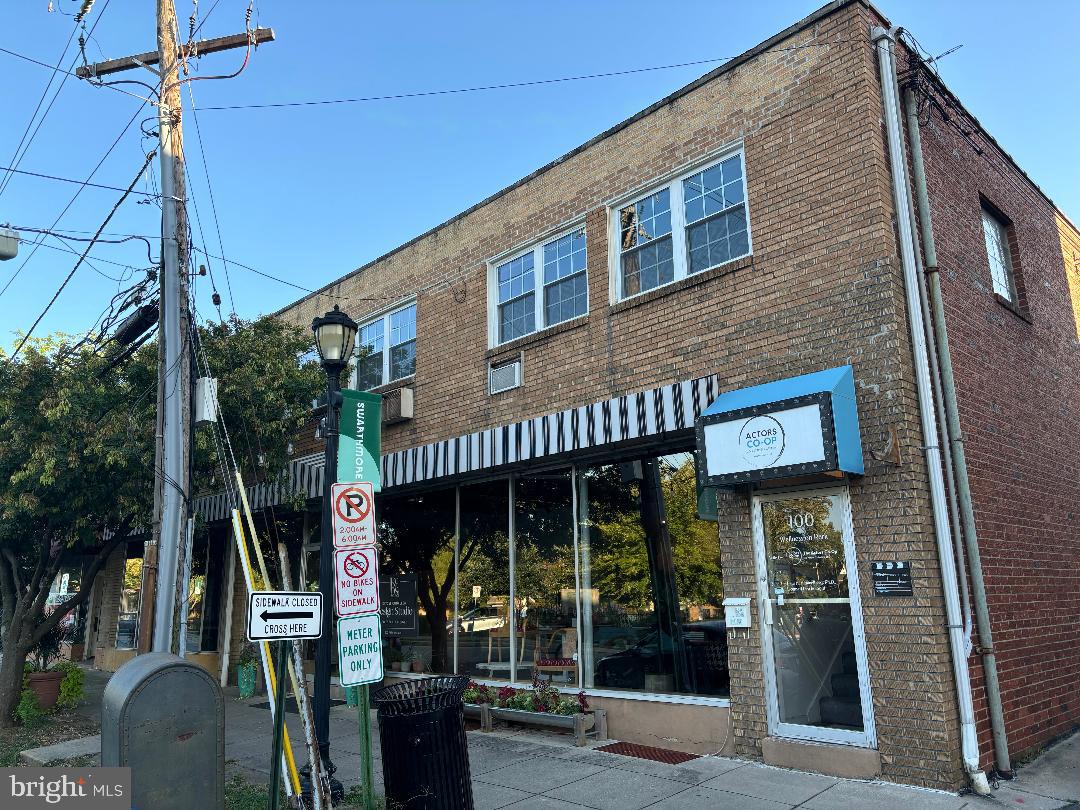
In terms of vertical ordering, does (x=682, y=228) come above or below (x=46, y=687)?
above

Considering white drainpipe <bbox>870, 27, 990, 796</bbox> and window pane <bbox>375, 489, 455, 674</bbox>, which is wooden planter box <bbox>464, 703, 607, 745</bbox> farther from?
white drainpipe <bbox>870, 27, 990, 796</bbox>

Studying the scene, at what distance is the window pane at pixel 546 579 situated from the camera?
9.81 meters

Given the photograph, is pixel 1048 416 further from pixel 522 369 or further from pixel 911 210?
pixel 522 369

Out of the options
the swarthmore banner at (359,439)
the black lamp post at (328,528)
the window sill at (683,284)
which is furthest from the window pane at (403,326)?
the swarthmore banner at (359,439)

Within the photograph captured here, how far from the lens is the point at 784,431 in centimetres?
710

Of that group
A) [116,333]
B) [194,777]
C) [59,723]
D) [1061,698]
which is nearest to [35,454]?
[116,333]

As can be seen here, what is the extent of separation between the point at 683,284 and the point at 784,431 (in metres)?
2.44

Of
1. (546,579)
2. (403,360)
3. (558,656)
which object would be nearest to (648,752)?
→ (558,656)

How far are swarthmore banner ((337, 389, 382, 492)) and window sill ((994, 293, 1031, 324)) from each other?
689cm

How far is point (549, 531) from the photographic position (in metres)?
10.1

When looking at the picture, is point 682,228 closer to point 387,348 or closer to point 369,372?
point 387,348

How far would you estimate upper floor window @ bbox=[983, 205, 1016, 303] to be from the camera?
31.3 feet

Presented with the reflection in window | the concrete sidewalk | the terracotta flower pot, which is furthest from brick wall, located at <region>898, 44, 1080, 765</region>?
the reflection in window

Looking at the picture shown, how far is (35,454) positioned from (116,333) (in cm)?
191
